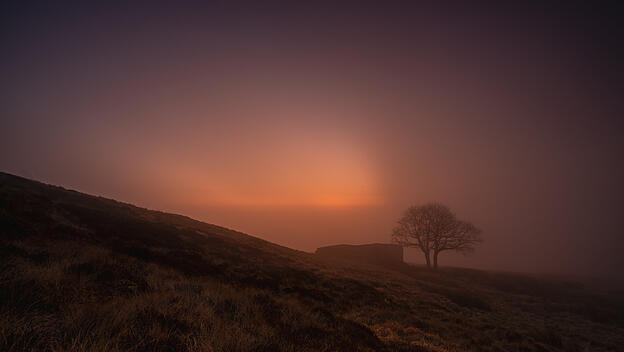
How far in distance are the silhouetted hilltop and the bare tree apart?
7.20 m

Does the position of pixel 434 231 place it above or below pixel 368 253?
above

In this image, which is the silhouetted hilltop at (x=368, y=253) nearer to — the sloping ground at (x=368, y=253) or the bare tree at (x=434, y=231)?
the sloping ground at (x=368, y=253)

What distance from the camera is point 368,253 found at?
4678 centimetres

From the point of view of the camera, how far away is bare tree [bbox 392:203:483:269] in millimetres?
36938

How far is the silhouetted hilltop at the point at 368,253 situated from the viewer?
45156 millimetres

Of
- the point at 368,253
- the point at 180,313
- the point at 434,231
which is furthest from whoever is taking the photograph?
the point at 368,253

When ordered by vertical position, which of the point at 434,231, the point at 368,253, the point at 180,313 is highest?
the point at 434,231

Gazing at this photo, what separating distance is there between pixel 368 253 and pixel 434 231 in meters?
14.2

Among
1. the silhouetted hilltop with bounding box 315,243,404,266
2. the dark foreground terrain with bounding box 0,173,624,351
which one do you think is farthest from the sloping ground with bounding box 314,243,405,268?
the dark foreground terrain with bounding box 0,173,624,351

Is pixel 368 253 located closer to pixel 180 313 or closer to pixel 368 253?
pixel 368 253

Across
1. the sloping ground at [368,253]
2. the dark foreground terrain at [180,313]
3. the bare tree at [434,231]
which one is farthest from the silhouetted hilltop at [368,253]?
the dark foreground terrain at [180,313]

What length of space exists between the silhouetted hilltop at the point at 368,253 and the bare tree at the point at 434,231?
7203 mm

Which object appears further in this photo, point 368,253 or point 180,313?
point 368,253

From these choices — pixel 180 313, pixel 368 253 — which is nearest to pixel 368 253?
pixel 368 253
